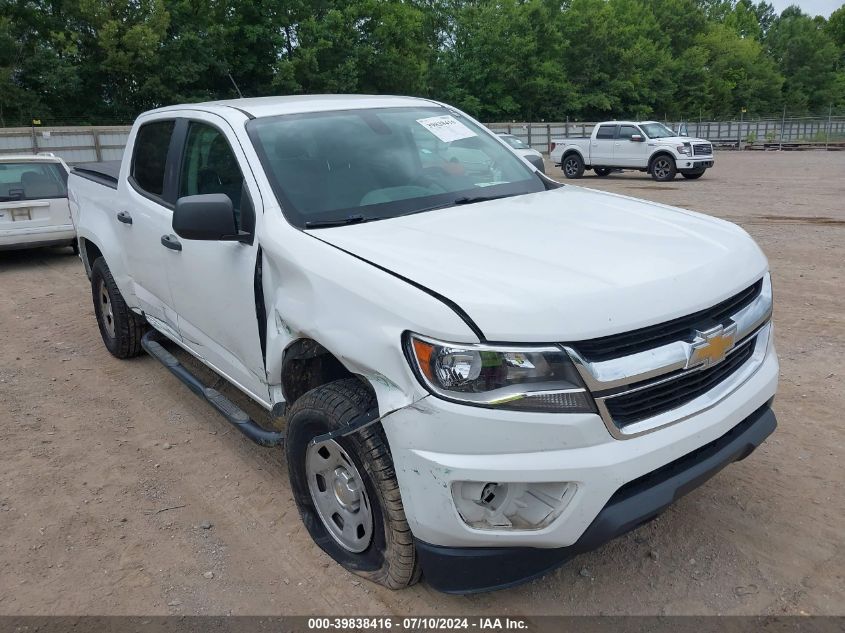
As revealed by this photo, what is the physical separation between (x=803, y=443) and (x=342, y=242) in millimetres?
2725

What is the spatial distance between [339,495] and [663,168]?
21.1 m

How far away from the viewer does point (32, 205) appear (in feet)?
31.4

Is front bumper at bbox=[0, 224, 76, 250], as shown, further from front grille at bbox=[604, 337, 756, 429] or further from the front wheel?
the front wheel

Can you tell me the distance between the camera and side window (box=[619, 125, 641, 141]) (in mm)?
22188

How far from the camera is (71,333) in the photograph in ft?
20.8

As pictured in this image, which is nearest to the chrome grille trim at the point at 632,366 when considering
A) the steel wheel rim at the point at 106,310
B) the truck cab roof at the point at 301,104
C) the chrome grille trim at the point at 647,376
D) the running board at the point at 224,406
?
the chrome grille trim at the point at 647,376

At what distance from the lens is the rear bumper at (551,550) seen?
224 centimetres

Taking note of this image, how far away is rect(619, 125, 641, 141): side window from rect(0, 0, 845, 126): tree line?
1381 cm

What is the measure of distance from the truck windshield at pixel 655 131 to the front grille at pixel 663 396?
69.3 feet

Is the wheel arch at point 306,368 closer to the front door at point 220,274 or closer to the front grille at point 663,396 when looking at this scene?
the front door at point 220,274

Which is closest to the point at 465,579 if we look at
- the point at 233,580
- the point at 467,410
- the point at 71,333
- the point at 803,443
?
the point at 467,410

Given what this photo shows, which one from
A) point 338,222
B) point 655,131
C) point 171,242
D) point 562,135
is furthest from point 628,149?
point 338,222

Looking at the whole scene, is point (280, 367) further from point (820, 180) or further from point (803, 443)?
point (820, 180)

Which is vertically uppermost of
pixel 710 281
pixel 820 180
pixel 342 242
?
pixel 342 242
